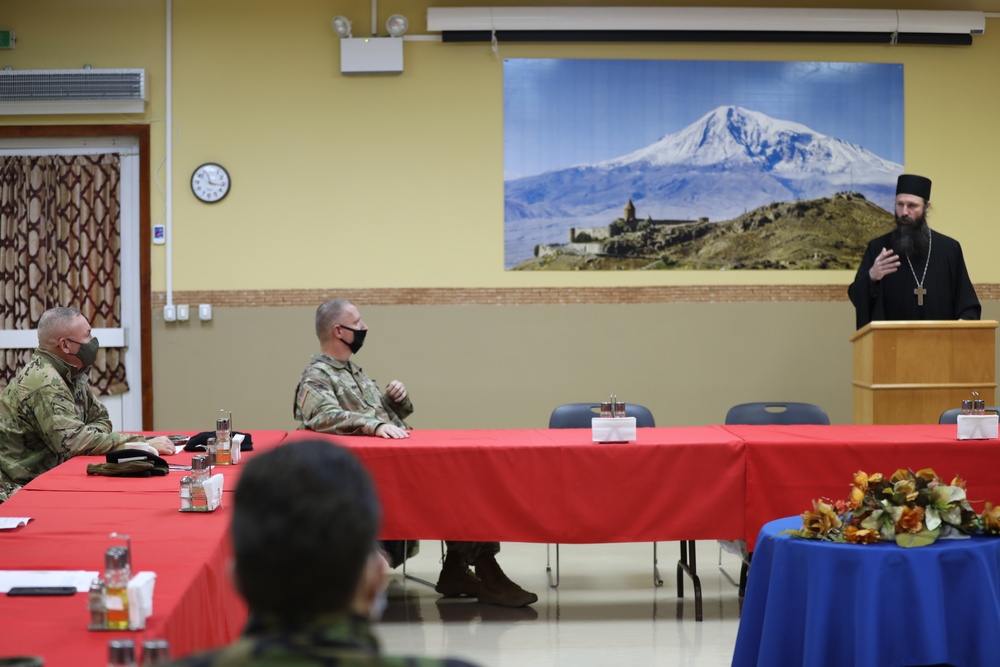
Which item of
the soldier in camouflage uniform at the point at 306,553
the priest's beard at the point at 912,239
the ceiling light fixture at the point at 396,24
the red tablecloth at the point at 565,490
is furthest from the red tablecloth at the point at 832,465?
the ceiling light fixture at the point at 396,24

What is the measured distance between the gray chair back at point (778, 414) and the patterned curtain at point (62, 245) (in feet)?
15.0

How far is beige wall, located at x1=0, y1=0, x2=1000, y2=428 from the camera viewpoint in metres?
7.72

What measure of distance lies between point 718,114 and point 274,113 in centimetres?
323

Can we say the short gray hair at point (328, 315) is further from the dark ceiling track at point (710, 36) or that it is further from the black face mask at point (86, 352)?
the dark ceiling track at point (710, 36)

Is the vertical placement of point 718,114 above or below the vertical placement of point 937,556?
above

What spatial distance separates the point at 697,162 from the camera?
783cm

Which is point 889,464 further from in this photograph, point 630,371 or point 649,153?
point 649,153

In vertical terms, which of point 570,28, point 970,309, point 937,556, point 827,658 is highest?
point 570,28

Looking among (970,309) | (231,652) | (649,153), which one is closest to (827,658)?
(231,652)

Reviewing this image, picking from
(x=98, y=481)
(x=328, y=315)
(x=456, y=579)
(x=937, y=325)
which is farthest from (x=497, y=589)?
(x=937, y=325)

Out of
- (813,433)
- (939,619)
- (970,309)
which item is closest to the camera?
(939,619)

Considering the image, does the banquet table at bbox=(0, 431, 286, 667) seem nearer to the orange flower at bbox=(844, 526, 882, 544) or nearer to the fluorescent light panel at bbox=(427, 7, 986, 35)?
the orange flower at bbox=(844, 526, 882, 544)

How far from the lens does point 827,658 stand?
3.28 metres

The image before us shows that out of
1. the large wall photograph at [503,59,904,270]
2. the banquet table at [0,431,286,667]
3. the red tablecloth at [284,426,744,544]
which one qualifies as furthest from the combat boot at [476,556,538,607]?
the large wall photograph at [503,59,904,270]
